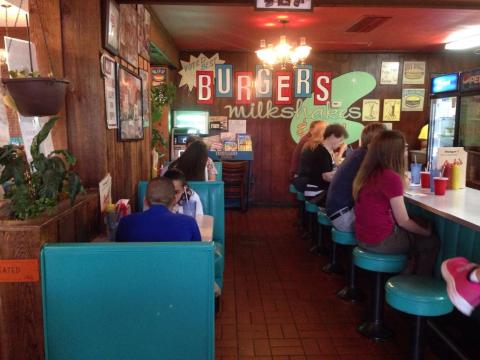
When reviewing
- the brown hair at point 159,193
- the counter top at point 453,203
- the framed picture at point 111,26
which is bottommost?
the counter top at point 453,203

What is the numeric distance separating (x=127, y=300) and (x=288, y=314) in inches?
76.8

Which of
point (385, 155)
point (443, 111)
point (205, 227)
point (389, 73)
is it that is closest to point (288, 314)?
point (205, 227)

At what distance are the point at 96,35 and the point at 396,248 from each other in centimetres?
247

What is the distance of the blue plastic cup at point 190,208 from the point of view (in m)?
3.19

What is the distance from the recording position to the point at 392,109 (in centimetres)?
790

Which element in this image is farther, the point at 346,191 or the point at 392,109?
the point at 392,109

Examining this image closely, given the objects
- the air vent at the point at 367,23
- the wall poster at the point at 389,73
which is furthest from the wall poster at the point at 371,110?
the air vent at the point at 367,23

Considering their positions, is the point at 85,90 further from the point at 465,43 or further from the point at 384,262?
the point at 465,43

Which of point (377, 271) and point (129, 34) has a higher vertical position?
point (129, 34)

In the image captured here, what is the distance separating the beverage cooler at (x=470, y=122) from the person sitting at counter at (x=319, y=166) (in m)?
1.88

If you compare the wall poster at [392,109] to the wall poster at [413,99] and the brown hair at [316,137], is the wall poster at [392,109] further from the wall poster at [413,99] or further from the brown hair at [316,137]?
the brown hair at [316,137]

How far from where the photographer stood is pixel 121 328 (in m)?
1.88

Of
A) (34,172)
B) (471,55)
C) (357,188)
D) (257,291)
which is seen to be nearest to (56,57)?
(34,172)

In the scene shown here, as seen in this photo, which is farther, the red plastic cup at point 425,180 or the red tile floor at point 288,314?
the red plastic cup at point 425,180
